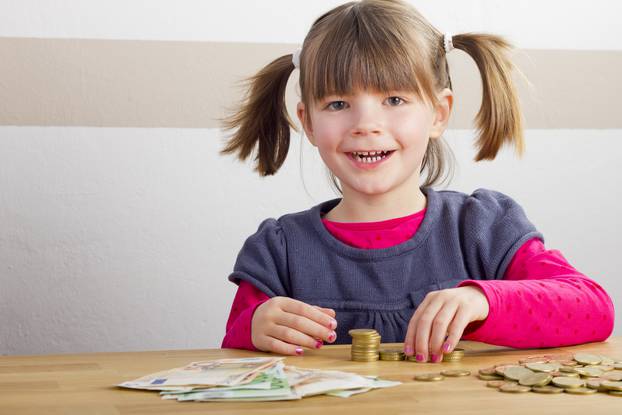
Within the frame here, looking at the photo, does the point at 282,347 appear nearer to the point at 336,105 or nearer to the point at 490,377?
the point at 490,377

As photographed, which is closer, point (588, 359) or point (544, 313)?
point (588, 359)

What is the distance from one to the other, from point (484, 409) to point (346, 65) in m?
0.79

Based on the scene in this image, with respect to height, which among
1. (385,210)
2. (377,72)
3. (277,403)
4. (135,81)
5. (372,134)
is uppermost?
(135,81)

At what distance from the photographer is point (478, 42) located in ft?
5.77

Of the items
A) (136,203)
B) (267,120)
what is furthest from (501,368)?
(136,203)

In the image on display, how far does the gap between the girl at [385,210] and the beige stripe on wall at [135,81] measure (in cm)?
57

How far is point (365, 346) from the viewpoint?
47.5 inches

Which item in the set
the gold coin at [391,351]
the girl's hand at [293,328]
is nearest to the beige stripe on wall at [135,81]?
the girl's hand at [293,328]

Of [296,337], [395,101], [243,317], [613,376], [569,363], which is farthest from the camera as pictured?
[395,101]

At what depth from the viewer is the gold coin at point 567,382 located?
0.98m

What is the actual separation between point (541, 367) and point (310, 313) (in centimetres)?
37

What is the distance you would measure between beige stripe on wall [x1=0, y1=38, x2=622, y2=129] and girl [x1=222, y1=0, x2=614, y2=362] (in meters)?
0.57

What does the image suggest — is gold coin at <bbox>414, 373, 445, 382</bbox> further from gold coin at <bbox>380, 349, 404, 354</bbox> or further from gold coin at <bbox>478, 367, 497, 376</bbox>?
gold coin at <bbox>380, 349, 404, 354</bbox>

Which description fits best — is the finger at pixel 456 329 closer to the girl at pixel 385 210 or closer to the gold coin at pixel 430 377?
the gold coin at pixel 430 377
